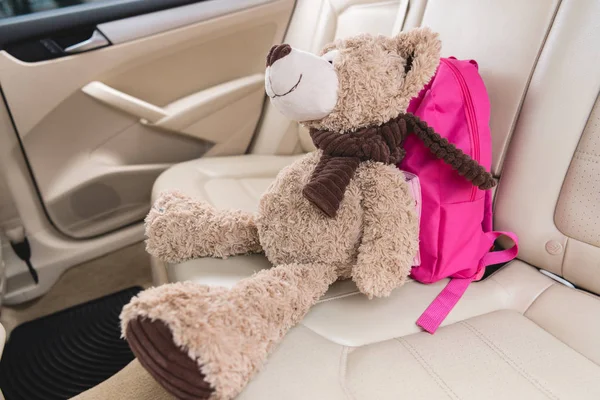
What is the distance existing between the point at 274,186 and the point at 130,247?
3.27 ft

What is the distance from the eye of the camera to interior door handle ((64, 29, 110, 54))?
4.37 feet

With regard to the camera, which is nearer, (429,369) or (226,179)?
(429,369)

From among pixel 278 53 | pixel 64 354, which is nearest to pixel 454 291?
pixel 278 53

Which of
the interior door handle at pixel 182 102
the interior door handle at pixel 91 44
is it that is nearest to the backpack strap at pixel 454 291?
the interior door handle at pixel 182 102

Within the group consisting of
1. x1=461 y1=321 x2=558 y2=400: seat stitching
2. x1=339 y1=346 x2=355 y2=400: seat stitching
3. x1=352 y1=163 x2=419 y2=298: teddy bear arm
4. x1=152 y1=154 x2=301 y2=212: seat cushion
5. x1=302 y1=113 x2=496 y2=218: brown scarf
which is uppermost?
x1=302 y1=113 x2=496 y2=218: brown scarf

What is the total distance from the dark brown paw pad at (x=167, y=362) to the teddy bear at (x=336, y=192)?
1.4 inches

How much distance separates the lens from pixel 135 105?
145 cm

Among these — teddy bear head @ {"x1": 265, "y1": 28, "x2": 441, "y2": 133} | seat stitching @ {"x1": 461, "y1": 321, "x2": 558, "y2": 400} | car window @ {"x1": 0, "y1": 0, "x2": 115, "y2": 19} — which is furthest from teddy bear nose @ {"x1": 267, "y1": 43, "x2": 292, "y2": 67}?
car window @ {"x1": 0, "y1": 0, "x2": 115, "y2": 19}

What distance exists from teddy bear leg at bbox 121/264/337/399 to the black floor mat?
2.30 ft

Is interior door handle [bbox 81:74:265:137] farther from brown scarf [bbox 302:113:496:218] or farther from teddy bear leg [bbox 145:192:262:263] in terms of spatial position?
brown scarf [bbox 302:113:496:218]

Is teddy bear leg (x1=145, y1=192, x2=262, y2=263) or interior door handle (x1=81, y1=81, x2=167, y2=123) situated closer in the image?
teddy bear leg (x1=145, y1=192, x2=262, y2=263)

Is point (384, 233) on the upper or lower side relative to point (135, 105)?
Result: upper

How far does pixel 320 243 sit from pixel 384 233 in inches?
4.4

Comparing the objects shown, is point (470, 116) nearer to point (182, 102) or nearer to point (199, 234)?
point (199, 234)
